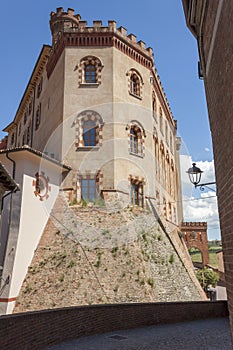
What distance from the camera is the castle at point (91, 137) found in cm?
1543

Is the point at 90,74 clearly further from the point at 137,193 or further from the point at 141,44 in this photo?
the point at 137,193

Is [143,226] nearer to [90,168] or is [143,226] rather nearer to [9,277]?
[90,168]

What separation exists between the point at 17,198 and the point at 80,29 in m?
13.1

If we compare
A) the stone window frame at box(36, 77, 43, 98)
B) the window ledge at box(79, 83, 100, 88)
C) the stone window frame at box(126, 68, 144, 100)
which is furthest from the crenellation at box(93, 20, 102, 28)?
the stone window frame at box(36, 77, 43, 98)

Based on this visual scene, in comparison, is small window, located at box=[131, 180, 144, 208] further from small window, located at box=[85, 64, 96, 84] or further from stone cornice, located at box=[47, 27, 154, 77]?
stone cornice, located at box=[47, 27, 154, 77]

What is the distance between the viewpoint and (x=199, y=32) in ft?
16.6

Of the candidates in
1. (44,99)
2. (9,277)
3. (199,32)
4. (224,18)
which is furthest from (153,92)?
(224,18)

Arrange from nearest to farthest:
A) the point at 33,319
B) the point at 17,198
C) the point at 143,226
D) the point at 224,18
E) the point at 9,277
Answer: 1. the point at 224,18
2. the point at 33,319
3. the point at 9,277
4. the point at 17,198
5. the point at 143,226

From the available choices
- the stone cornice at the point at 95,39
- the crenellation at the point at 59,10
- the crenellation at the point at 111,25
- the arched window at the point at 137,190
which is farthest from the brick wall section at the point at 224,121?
the crenellation at the point at 59,10

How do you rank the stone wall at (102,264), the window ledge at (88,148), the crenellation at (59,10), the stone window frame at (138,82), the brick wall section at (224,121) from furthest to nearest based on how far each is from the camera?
the crenellation at (59,10)
the stone window frame at (138,82)
the window ledge at (88,148)
the stone wall at (102,264)
the brick wall section at (224,121)

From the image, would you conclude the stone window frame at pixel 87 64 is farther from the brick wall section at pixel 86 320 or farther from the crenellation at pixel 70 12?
the brick wall section at pixel 86 320

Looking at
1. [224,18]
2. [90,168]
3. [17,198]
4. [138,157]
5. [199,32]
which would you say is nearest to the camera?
[224,18]

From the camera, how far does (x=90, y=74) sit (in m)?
20.2

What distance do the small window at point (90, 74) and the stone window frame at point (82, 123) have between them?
2371mm
